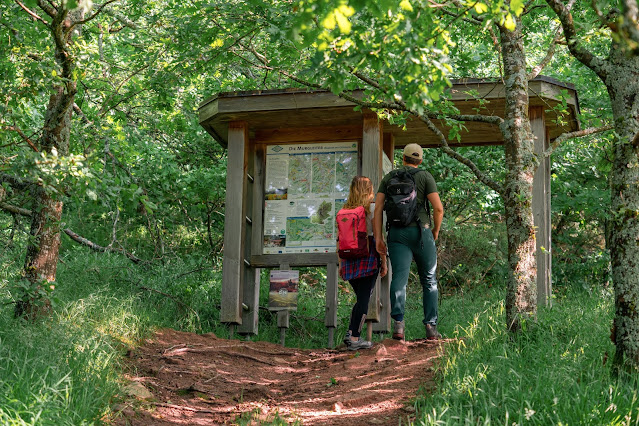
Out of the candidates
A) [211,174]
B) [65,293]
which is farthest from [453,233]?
[65,293]

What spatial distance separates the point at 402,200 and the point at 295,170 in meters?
2.47

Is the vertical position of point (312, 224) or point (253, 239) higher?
point (312, 224)

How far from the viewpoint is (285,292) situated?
9148 millimetres

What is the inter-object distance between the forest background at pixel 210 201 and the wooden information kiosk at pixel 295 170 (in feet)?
1.67

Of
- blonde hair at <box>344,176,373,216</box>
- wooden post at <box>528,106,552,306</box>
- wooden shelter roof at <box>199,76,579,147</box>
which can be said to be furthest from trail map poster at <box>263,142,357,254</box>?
wooden post at <box>528,106,552,306</box>

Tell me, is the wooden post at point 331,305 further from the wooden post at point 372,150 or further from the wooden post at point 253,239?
the wooden post at point 253,239

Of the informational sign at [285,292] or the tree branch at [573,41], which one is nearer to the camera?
the tree branch at [573,41]

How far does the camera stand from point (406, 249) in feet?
24.6

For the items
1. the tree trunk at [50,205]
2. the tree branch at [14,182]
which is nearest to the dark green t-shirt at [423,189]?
the tree trunk at [50,205]

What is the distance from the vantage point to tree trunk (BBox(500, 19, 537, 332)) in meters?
6.08

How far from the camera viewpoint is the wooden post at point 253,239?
9.31 m

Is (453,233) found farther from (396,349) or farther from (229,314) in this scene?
(396,349)

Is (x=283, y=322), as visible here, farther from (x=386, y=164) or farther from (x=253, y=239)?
(x=386, y=164)

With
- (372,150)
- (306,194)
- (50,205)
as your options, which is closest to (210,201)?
(306,194)
